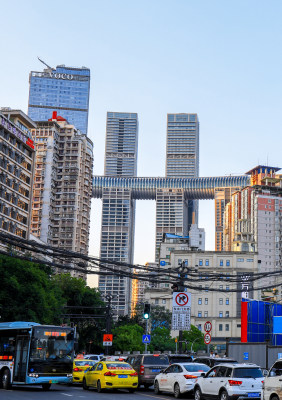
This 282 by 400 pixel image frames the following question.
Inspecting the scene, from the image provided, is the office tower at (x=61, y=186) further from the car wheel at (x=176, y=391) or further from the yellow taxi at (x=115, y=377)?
the car wheel at (x=176, y=391)

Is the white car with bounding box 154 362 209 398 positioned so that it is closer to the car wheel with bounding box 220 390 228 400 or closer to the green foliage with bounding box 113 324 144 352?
the car wheel with bounding box 220 390 228 400

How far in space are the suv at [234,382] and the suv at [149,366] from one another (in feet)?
27.1

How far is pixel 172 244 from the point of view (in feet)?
479

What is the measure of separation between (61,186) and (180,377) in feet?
461

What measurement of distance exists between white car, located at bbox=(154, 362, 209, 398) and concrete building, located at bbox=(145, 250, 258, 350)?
9706 cm

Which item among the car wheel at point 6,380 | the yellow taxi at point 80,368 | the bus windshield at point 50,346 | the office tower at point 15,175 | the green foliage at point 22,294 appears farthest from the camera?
the office tower at point 15,175

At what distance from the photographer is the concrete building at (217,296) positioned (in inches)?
4902

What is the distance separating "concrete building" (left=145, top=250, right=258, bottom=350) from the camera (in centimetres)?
12450

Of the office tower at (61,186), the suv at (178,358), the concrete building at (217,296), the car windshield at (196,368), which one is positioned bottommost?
the car windshield at (196,368)

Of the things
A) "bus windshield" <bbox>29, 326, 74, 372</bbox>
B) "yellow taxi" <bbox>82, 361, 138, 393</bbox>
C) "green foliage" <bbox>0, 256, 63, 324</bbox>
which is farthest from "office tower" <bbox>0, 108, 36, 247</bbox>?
"yellow taxi" <bbox>82, 361, 138, 393</bbox>

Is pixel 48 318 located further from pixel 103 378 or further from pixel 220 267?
pixel 220 267

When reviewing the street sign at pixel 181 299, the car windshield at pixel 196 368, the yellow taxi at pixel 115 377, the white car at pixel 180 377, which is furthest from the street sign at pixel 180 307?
the car windshield at pixel 196 368

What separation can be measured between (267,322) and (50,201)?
9850 cm

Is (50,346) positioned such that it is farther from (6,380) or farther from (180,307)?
(180,307)
